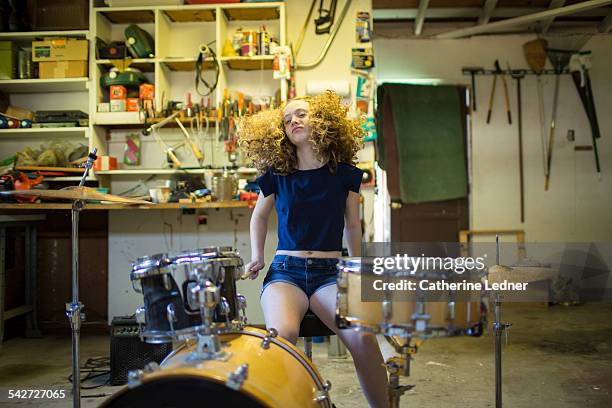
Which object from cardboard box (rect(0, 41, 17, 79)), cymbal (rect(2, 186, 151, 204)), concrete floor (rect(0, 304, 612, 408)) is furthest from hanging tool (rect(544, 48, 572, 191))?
cardboard box (rect(0, 41, 17, 79))

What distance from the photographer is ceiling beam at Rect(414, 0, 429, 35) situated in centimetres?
501

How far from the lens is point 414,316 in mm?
1476

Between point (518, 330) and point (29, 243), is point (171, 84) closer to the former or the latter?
point (29, 243)

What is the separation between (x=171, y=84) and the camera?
4.36 meters

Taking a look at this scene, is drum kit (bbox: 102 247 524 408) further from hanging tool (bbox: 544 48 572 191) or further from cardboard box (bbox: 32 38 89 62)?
hanging tool (bbox: 544 48 572 191)

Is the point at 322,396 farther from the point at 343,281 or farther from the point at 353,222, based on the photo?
the point at 353,222

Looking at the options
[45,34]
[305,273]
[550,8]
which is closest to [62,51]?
[45,34]

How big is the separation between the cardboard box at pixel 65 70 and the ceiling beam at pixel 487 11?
11.7ft

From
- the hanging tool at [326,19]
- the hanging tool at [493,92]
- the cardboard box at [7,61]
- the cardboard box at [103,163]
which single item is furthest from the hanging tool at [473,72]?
the cardboard box at [7,61]

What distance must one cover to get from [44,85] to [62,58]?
273 mm

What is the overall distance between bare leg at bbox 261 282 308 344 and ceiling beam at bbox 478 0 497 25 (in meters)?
4.13

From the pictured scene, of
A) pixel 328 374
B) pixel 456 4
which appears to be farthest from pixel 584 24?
pixel 328 374

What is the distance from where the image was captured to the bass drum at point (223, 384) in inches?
52.5

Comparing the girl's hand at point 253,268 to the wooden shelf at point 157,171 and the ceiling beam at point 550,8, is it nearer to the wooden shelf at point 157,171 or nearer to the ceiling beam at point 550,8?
the wooden shelf at point 157,171
